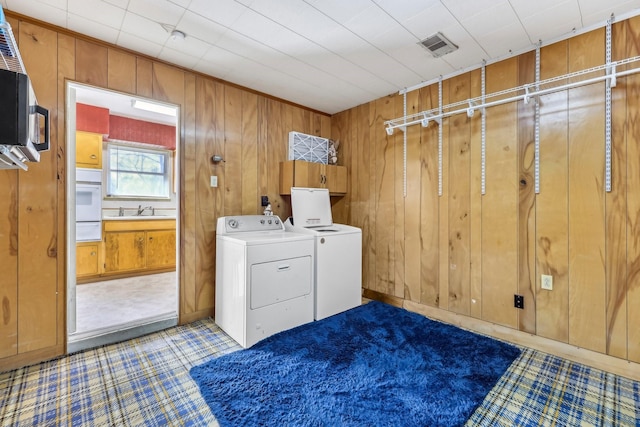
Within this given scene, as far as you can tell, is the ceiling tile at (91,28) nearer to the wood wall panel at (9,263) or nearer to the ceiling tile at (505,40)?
the wood wall panel at (9,263)

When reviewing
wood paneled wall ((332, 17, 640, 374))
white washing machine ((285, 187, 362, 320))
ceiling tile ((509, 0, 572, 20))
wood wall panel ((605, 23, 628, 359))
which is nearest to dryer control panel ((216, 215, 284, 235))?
white washing machine ((285, 187, 362, 320))

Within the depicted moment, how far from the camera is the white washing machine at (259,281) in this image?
2262mm

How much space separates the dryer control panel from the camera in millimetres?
2678

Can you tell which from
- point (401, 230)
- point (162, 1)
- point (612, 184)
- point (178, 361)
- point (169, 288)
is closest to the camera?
point (162, 1)

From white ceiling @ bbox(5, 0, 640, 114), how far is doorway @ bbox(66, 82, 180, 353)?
1.69 feet

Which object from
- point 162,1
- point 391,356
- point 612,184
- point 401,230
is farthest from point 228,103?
point 612,184

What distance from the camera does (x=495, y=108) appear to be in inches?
95.8

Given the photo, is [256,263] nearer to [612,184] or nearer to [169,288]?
[169,288]

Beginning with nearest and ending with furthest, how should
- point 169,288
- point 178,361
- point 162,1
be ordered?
1. point 162,1
2. point 178,361
3. point 169,288

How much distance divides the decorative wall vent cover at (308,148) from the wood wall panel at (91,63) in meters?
1.77

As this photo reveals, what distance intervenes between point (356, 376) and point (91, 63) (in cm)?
297

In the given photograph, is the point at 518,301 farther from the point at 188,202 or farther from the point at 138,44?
the point at 138,44

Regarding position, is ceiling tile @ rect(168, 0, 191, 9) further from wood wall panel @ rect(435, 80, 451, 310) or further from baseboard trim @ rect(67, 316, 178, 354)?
baseboard trim @ rect(67, 316, 178, 354)

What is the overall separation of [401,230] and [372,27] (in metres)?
1.93
